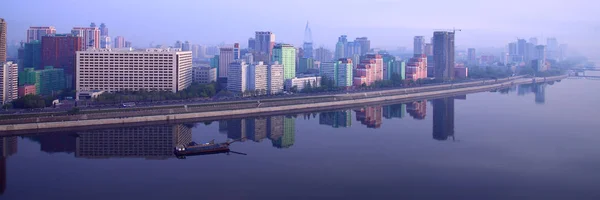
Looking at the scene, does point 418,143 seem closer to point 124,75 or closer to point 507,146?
point 507,146

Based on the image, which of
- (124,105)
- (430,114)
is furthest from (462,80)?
(124,105)

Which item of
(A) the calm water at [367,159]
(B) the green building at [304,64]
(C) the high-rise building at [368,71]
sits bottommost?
(A) the calm water at [367,159]

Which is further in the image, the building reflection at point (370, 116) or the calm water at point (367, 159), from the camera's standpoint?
the building reflection at point (370, 116)

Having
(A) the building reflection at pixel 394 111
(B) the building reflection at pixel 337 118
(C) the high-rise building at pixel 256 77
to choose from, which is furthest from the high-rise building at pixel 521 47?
(B) the building reflection at pixel 337 118

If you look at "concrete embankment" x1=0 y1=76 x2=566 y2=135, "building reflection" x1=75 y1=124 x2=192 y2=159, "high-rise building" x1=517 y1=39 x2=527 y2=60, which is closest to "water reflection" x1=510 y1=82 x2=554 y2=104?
"concrete embankment" x1=0 y1=76 x2=566 y2=135

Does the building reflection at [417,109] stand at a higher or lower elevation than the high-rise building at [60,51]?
lower

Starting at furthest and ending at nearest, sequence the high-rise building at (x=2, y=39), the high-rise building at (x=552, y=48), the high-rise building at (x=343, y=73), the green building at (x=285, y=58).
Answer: the high-rise building at (x=552, y=48) < the high-rise building at (x=343, y=73) < the green building at (x=285, y=58) < the high-rise building at (x=2, y=39)

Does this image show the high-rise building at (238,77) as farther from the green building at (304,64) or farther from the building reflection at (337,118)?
the green building at (304,64)

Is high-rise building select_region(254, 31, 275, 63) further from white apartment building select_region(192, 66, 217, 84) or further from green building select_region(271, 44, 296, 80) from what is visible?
white apartment building select_region(192, 66, 217, 84)
